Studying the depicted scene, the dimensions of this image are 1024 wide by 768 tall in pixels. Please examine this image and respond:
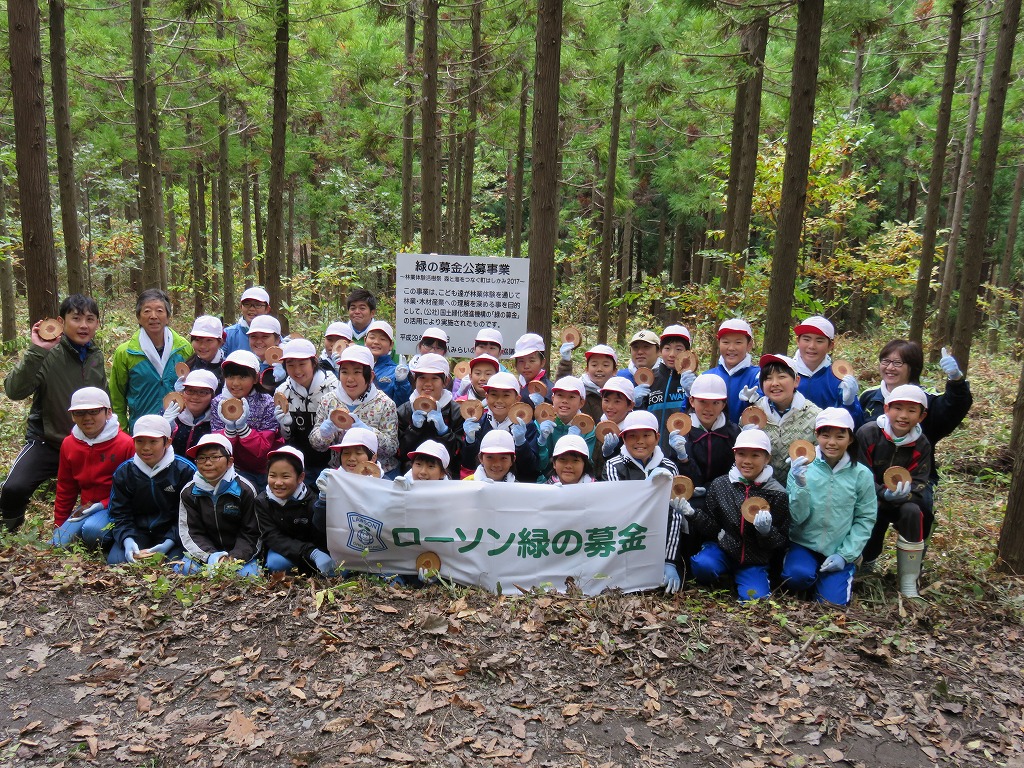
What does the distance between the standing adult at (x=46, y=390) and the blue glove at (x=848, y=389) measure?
7.11 m

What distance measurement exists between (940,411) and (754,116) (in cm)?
731

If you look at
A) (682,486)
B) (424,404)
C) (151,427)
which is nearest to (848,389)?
(682,486)

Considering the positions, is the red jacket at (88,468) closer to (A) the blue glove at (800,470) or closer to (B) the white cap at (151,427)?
(B) the white cap at (151,427)

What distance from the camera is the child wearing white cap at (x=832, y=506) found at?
17.3ft

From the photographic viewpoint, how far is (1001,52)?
Answer: 31.6ft

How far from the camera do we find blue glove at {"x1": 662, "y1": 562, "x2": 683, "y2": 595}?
5531 mm

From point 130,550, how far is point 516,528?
3.21m

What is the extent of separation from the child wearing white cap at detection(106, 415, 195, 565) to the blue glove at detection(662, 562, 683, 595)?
4094mm

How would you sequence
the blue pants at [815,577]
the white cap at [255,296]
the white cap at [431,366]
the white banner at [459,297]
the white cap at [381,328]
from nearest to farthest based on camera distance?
the blue pants at [815,577], the white cap at [431,366], the white cap at [381,328], the white cap at [255,296], the white banner at [459,297]

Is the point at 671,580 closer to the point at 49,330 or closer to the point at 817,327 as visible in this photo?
the point at 817,327

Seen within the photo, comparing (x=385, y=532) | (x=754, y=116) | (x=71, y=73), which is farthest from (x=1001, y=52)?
(x=71, y=73)

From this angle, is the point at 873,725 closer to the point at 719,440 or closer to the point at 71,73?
the point at 719,440

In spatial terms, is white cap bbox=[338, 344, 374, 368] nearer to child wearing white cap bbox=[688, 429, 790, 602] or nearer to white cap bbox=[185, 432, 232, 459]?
white cap bbox=[185, 432, 232, 459]

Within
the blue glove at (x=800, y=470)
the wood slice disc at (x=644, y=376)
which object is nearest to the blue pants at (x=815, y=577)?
the blue glove at (x=800, y=470)
